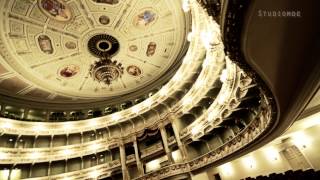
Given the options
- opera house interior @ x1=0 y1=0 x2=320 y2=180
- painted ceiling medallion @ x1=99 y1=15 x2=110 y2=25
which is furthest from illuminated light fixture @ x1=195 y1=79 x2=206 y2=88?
painted ceiling medallion @ x1=99 y1=15 x2=110 y2=25

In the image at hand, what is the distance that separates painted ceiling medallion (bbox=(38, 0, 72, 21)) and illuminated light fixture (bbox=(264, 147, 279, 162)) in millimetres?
14780

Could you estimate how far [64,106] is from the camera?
2069 centimetres

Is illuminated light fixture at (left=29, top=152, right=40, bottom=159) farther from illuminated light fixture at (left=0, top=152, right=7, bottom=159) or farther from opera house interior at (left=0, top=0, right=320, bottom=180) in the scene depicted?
illuminated light fixture at (left=0, top=152, right=7, bottom=159)

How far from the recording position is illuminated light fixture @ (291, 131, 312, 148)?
457 inches

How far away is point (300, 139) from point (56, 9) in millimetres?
16424

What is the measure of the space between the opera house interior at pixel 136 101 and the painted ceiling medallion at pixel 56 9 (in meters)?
0.06

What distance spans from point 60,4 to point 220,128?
13309 millimetres

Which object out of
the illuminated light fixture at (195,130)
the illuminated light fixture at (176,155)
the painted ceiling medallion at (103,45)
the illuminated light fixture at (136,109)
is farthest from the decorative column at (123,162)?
the painted ceiling medallion at (103,45)

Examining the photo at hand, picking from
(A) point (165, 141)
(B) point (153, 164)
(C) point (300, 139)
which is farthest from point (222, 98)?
(B) point (153, 164)

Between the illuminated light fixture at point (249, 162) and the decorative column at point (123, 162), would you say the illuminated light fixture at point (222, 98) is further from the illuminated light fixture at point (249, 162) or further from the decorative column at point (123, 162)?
the decorative column at point (123, 162)

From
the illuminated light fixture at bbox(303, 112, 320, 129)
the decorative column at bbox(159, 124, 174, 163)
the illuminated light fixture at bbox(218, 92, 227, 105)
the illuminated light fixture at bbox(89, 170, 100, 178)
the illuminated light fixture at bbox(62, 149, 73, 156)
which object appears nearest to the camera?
the illuminated light fixture at bbox(303, 112, 320, 129)

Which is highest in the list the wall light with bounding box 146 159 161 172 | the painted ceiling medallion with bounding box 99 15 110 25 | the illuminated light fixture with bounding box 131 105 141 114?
the painted ceiling medallion with bounding box 99 15 110 25

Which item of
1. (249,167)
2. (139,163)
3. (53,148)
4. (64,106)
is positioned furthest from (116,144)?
(249,167)

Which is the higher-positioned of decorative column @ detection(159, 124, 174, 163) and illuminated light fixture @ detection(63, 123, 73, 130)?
illuminated light fixture @ detection(63, 123, 73, 130)
